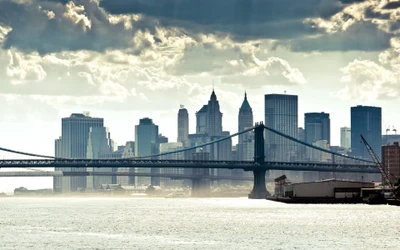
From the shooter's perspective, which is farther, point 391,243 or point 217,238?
point 217,238

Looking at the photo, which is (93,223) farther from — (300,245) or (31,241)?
(300,245)

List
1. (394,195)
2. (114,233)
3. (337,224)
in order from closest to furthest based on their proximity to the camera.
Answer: (114,233) < (337,224) < (394,195)

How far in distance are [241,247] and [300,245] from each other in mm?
4469

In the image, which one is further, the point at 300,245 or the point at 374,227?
the point at 374,227

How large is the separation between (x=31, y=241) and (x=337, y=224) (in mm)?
35615

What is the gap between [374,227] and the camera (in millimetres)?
104688

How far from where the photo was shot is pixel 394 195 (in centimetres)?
18738

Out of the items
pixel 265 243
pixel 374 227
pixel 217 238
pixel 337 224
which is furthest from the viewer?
pixel 337 224

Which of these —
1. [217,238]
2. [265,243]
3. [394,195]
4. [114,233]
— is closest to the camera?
[265,243]

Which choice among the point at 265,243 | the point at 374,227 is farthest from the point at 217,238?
the point at 374,227

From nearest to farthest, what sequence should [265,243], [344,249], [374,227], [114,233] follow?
[344,249], [265,243], [114,233], [374,227]

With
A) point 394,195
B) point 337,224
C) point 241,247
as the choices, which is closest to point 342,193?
point 394,195

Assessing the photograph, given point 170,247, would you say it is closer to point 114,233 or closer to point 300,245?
point 300,245

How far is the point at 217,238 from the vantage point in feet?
300
